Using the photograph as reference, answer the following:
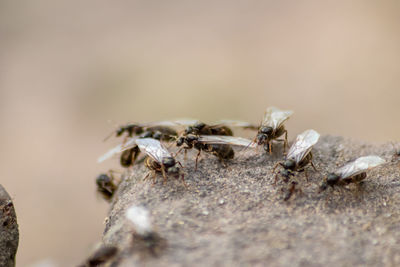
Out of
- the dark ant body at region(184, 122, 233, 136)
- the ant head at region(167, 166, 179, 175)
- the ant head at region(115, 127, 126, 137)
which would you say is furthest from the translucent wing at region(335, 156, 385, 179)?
the ant head at region(115, 127, 126, 137)

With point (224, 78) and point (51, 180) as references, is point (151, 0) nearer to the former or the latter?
point (224, 78)

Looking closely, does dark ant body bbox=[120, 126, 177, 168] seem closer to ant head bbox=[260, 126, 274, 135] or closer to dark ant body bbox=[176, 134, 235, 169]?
dark ant body bbox=[176, 134, 235, 169]

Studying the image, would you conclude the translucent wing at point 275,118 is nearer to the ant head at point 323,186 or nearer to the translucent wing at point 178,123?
the translucent wing at point 178,123

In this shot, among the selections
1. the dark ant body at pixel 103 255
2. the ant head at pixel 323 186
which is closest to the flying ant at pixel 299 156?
the ant head at pixel 323 186

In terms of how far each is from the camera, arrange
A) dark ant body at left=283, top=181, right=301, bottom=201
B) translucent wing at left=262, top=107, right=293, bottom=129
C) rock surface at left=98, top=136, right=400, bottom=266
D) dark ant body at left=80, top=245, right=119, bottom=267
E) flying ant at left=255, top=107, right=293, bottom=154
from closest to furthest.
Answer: rock surface at left=98, top=136, right=400, bottom=266 → dark ant body at left=80, top=245, right=119, bottom=267 → dark ant body at left=283, top=181, right=301, bottom=201 → flying ant at left=255, top=107, right=293, bottom=154 → translucent wing at left=262, top=107, right=293, bottom=129

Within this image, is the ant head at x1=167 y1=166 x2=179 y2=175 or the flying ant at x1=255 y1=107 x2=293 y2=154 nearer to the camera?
the ant head at x1=167 y1=166 x2=179 y2=175

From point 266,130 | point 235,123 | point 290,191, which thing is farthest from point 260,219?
point 235,123
